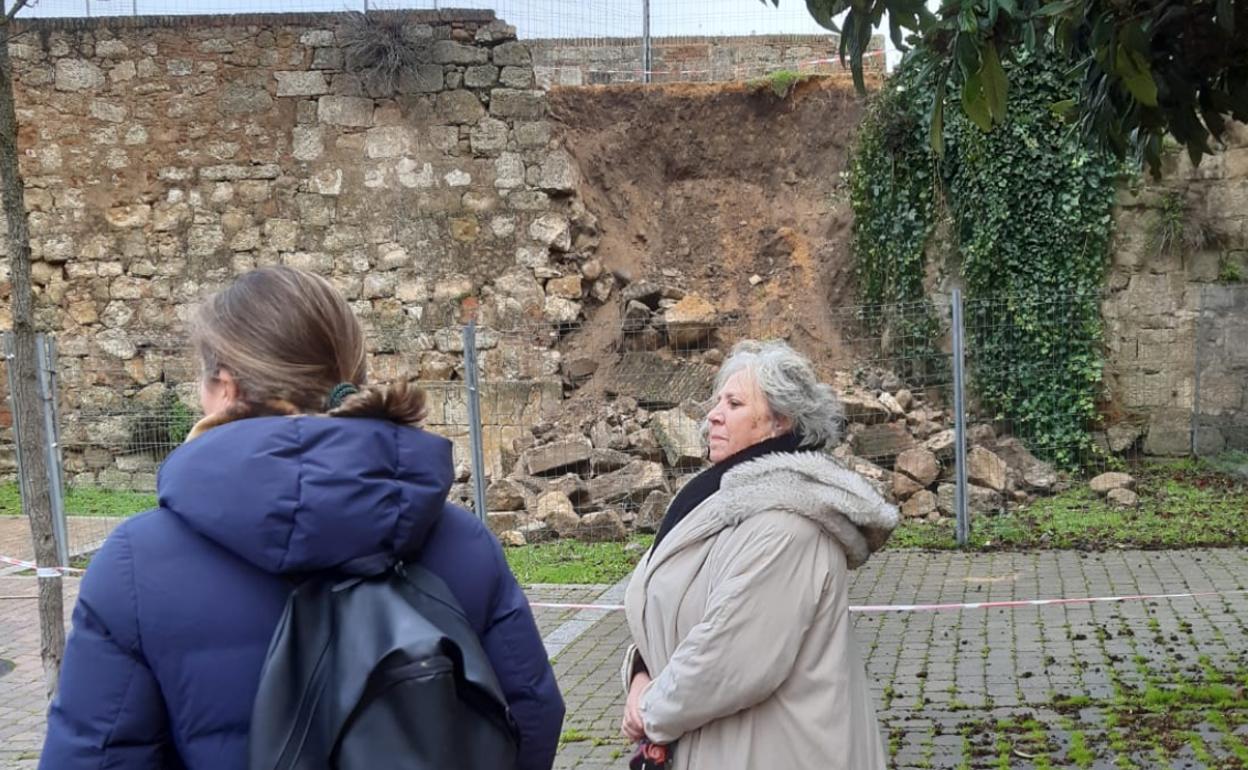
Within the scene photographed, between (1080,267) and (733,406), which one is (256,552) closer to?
(733,406)

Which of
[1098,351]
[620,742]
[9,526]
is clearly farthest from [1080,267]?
[9,526]

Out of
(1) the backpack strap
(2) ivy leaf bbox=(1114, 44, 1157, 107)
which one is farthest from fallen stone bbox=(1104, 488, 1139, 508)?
(1) the backpack strap

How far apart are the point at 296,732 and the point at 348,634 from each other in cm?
15

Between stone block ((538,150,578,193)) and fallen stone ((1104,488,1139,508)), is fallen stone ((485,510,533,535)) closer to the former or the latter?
stone block ((538,150,578,193))

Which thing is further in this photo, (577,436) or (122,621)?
(577,436)

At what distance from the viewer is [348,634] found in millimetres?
1692

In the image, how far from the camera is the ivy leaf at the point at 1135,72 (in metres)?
3.46

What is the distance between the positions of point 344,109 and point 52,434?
18.2 feet

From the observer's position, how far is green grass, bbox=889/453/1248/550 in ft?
29.3

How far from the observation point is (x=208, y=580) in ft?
5.64

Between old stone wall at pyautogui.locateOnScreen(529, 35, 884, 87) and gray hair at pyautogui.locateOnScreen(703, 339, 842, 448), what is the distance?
11.6 metres

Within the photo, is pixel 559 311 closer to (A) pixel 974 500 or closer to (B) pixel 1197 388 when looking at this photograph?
(A) pixel 974 500

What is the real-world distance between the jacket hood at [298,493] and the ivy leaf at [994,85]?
229 cm

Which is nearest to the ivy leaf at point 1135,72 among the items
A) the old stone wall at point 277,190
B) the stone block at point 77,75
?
the old stone wall at point 277,190
